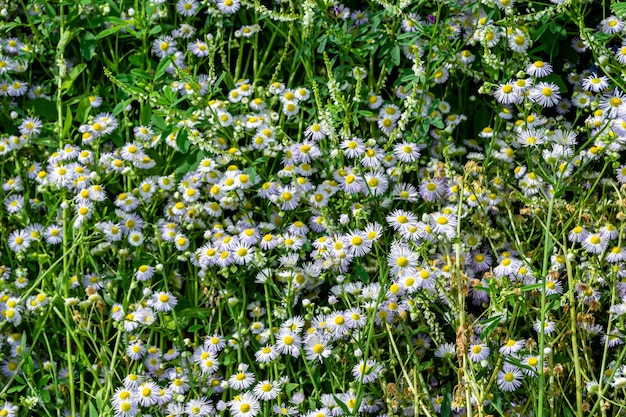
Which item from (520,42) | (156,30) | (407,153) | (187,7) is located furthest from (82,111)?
(520,42)

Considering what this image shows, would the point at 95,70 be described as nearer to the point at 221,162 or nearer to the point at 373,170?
the point at 221,162

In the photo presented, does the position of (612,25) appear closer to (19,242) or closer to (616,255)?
(616,255)

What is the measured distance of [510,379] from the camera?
1919 millimetres

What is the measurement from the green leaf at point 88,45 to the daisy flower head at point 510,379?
1.40m

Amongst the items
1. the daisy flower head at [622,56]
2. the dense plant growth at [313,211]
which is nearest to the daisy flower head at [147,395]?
the dense plant growth at [313,211]

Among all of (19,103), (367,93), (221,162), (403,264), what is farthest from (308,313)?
(19,103)

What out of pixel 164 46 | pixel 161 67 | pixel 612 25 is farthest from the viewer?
pixel 164 46

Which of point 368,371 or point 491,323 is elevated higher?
point 491,323

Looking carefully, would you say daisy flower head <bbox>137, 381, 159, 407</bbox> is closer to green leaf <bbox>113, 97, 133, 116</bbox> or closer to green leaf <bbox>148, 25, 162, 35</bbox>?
green leaf <bbox>113, 97, 133, 116</bbox>

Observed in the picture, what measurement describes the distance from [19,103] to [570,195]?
5.06 feet

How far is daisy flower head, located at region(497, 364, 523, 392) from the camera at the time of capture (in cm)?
192

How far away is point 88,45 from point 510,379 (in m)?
1.45

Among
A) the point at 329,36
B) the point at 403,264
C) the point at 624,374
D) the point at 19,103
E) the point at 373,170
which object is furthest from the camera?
the point at 19,103

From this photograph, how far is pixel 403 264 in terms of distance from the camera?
78.4 inches
